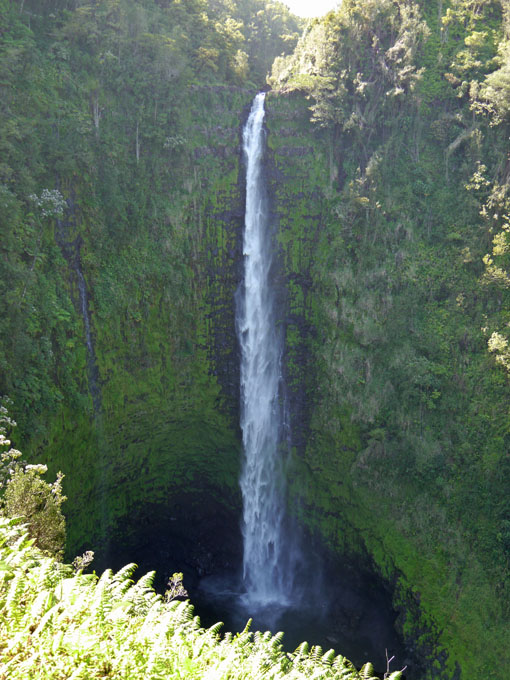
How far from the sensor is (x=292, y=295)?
22.8 m

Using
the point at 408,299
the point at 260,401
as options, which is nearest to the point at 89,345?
the point at 260,401

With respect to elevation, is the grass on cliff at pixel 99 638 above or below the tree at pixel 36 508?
above

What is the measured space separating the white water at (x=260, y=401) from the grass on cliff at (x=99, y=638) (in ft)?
49.8

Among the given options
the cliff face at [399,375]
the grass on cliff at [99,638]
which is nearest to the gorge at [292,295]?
the cliff face at [399,375]

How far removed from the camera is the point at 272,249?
2306 cm

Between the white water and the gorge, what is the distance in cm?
26

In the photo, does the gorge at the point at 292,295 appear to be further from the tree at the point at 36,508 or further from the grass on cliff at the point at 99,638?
the grass on cliff at the point at 99,638

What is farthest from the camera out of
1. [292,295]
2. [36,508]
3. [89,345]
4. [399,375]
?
[292,295]

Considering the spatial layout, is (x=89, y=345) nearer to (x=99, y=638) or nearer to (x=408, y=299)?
(x=408, y=299)

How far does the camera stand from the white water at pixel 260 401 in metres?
22.0

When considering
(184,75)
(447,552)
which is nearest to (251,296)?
(184,75)

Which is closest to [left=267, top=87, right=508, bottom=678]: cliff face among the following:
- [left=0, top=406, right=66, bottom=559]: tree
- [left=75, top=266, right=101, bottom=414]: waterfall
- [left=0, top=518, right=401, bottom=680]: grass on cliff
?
[left=75, top=266, right=101, bottom=414]: waterfall

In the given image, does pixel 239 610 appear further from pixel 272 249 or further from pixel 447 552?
pixel 272 249

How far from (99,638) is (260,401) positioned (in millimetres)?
17234
